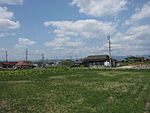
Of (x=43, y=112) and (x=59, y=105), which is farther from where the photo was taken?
(x=59, y=105)

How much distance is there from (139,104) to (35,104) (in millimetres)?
5786

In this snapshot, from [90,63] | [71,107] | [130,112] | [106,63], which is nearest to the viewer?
[130,112]

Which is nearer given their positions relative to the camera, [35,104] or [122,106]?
[122,106]

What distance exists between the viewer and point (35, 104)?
9523 mm

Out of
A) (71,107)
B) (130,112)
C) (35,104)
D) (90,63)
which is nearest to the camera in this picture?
(130,112)

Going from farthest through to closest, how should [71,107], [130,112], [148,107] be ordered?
1. [71,107]
2. [148,107]
3. [130,112]

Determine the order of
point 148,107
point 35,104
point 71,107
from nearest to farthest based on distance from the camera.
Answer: point 148,107 < point 71,107 < point 35,104

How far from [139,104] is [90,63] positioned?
58.6m

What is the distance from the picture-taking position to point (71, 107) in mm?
8703

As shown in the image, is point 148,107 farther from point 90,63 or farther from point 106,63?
point 90,63

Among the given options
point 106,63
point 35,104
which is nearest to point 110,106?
point 35,104

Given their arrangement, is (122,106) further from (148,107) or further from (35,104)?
(35,104)

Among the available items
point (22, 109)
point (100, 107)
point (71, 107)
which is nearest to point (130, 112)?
point (100, 107)

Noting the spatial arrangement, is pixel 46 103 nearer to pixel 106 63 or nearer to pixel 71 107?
pixel 71 107
